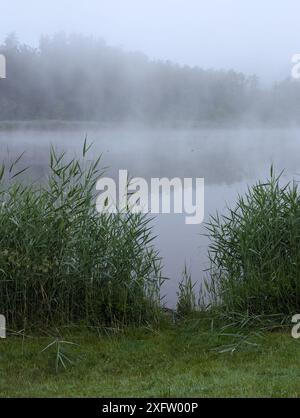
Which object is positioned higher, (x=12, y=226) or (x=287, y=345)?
(x=12, y=226)

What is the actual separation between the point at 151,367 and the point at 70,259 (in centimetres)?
84

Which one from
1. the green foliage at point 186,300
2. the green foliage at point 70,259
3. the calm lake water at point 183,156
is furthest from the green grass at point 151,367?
the calm lake water at point 183,156

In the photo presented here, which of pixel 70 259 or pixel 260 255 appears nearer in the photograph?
pixel 70 259

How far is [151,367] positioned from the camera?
120 inches

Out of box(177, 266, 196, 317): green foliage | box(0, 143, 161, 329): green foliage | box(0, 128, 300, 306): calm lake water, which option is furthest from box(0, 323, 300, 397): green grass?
box(0, 128, 300, 306): calm lake water

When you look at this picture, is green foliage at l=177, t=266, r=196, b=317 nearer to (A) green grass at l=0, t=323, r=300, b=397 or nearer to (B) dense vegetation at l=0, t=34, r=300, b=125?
(A) green grass at l=0, t=323, r=300, b=397

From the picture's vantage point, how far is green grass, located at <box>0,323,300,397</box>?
2.63 meters

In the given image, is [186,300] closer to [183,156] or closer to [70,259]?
[70,259]

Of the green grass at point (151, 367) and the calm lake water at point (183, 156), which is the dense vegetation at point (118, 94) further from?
the green grass at point (151, 367)

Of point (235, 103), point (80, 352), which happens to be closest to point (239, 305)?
point (80, 352)

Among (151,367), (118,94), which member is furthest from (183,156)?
(151,367)

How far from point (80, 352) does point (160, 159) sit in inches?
404
